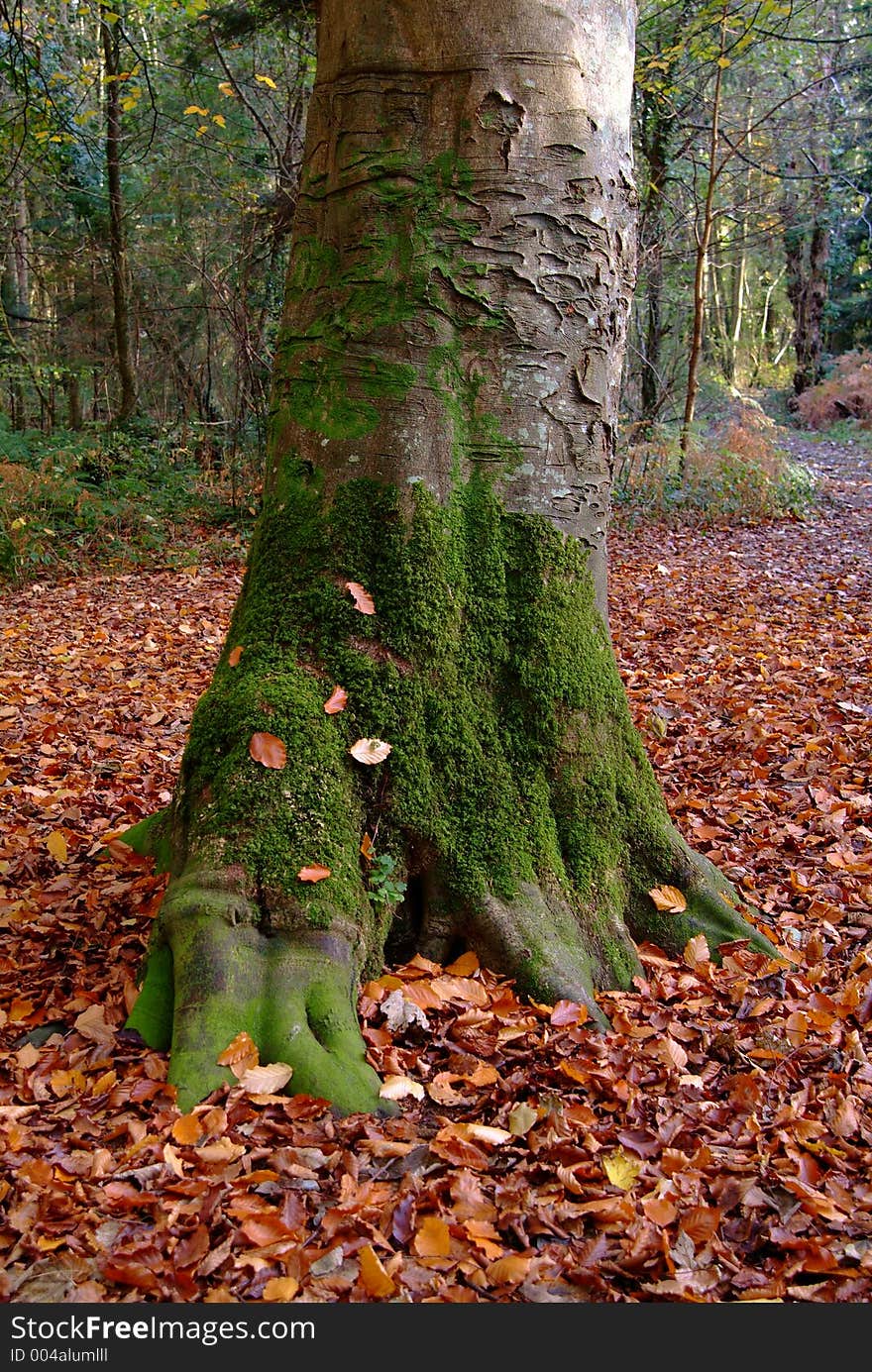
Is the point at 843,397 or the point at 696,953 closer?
the point at 696,953

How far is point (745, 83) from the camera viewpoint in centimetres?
1666

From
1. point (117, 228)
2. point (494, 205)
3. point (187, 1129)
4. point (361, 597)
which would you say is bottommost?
point (187, 1129)

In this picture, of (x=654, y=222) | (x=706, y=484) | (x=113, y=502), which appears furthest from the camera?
(x=654, y=222)

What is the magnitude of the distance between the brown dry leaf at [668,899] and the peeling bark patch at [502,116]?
94.3 inches

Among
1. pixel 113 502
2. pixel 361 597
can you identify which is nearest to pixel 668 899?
pixel 361 597

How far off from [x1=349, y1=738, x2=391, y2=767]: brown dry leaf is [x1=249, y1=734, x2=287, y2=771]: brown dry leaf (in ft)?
0.72

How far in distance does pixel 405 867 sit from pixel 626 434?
11733 millimetres

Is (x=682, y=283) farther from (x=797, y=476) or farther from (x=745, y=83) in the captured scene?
(x=797, y=476)

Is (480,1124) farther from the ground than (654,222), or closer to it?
closer to it

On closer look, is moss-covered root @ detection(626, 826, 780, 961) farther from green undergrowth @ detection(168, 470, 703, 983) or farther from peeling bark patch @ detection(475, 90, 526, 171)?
peeling bark patch @ detection(475, 90, 526, 171)

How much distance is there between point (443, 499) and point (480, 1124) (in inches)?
71.1

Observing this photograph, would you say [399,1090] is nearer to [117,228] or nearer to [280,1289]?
[280,1289]

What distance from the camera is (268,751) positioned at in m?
2.80

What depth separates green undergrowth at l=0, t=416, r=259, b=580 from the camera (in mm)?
10211
